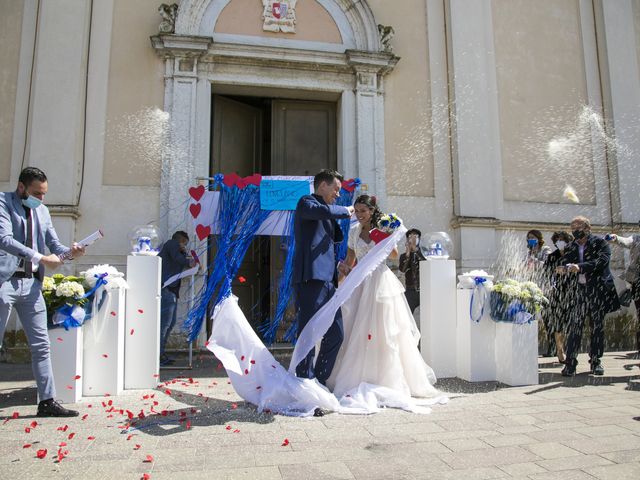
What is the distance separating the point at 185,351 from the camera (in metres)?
7.56

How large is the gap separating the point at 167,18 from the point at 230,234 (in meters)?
3.87

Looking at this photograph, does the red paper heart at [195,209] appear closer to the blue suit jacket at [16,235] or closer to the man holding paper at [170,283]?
the man holding paper at [170,283]

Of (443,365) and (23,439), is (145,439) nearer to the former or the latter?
(23,439)

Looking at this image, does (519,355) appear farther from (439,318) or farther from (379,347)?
(379,347)

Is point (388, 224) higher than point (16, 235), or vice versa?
point (388, 224)

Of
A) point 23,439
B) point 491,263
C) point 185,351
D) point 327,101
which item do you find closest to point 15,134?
point 185,351

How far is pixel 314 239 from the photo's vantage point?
14.6 feet

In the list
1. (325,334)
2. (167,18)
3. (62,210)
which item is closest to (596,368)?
(325,334)

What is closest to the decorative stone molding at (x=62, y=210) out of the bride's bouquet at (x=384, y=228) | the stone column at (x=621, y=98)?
the bride's bouquet at (x=384, y=228)

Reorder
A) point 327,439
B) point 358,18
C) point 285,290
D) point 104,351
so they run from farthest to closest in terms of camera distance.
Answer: point 358,18 → point 285,290 → point 104,351 → point 327,439

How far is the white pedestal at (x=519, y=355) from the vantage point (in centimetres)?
544

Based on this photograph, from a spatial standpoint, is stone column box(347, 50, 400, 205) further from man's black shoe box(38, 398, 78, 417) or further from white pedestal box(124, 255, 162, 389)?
man's black shoe box(38, 398, 78, 417)

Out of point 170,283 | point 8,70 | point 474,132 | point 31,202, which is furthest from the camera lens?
point 474,132

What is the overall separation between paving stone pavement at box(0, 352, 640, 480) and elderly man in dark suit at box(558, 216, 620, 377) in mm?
873
